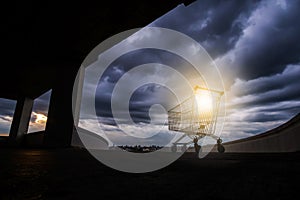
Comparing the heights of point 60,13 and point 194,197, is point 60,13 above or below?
above

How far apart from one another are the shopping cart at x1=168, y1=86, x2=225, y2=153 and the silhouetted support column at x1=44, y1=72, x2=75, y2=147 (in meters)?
5.20

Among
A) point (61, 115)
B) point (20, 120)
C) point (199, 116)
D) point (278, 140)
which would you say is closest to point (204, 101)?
point (199, 116)

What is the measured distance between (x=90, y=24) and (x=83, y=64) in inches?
91.4

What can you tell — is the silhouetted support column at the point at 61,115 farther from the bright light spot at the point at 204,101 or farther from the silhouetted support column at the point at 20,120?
the silhouetted support column at the point at 20,120

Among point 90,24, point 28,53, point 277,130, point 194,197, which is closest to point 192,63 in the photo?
point 277,130

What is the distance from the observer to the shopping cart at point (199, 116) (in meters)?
7.06

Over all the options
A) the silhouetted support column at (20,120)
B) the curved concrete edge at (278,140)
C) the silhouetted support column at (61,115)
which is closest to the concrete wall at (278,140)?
the curved concrete edge at (278,140)

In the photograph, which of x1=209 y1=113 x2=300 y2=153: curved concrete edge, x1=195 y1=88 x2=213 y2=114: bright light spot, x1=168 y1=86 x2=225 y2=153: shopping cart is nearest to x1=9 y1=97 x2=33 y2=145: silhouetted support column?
x1=168 y1=86 x2=225 y2=153: shopping cart

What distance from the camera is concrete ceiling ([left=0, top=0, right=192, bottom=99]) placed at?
3566 millimetres

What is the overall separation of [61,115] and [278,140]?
30.7ft

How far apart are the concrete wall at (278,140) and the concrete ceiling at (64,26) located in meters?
6.21

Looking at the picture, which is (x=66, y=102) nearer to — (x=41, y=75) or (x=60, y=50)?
(x=60, y=50)

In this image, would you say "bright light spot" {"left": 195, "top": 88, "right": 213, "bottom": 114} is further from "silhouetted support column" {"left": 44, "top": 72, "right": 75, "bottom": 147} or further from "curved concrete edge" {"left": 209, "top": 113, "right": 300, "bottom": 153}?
"silhouetted support column" {"left": 44, "top": 72, "right": 75, "bottom": 147}

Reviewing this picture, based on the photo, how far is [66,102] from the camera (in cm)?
587
